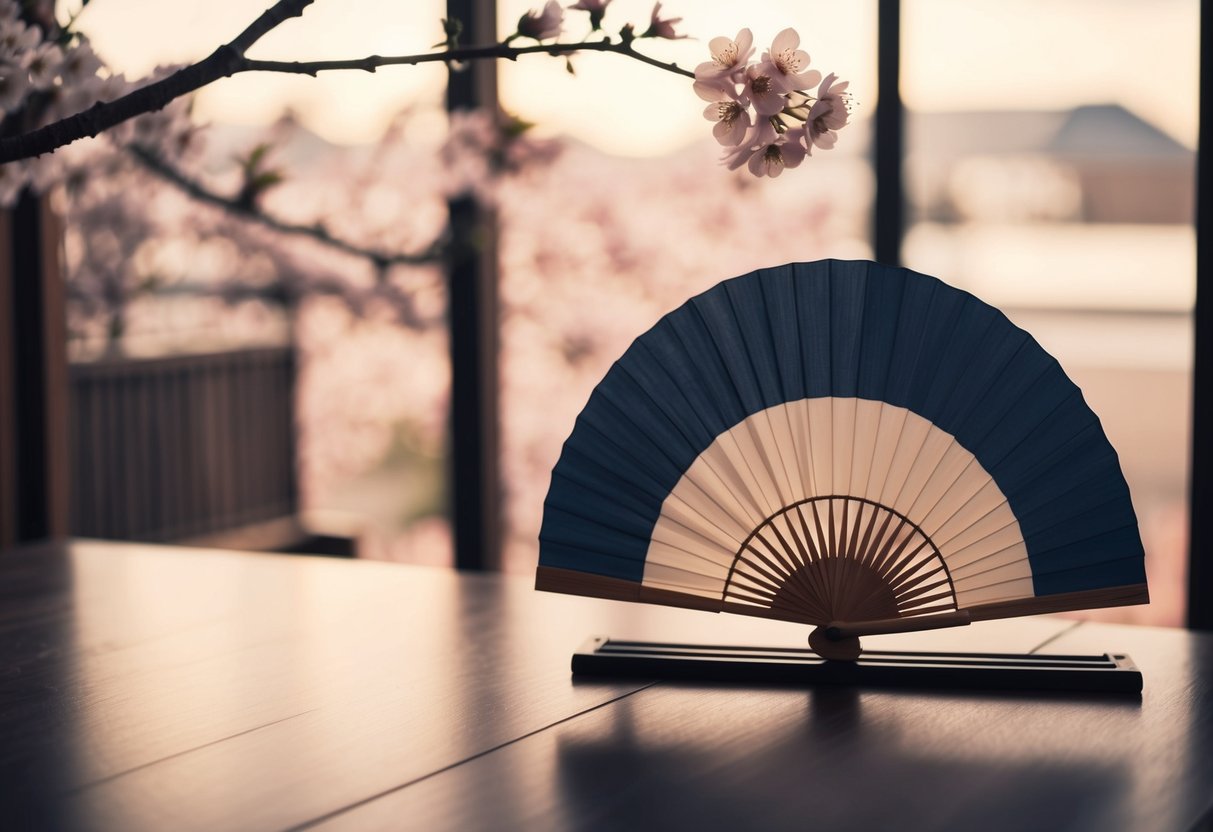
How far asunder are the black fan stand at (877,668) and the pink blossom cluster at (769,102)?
16.1 inches

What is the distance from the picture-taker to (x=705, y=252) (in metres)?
4.45

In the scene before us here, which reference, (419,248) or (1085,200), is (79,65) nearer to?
(419,248)

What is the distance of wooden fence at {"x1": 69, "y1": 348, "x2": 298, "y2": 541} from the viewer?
11.7 ft

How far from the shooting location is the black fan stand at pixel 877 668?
3.45ft

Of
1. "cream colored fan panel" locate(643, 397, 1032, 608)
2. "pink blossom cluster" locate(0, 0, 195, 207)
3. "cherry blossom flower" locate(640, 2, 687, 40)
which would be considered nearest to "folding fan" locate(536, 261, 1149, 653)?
"cream colored fan panel" locate(643, 397, 1032, 608)

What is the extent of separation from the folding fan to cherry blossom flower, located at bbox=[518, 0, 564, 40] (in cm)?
26

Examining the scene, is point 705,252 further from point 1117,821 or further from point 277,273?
point 1117,821

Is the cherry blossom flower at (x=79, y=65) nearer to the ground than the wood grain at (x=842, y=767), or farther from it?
farther from it

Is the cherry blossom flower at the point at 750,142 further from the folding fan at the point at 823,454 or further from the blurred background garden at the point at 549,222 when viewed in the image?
the blurred background garden at the point at 549,222

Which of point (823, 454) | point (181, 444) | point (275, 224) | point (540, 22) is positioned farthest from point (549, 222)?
point (823, 454)

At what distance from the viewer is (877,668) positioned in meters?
1.08

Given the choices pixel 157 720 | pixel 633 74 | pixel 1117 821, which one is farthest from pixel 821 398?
pixel 633 74

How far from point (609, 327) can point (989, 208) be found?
1.44 metres

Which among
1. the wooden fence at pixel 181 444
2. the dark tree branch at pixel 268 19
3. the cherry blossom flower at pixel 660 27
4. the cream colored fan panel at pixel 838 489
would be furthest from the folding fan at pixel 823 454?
the wooden fence at pixel 181 444
